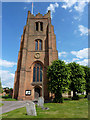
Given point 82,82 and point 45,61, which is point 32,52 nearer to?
point 45,61

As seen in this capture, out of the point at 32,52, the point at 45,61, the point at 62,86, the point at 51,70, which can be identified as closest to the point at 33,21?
the point at 32,52

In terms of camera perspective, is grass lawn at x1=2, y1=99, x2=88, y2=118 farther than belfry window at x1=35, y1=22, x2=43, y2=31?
No

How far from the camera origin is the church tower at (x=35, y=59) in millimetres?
24720

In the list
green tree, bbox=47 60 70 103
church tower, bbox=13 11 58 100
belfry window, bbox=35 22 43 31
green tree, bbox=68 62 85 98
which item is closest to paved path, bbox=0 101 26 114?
church tower, bbox=13 11 58 100

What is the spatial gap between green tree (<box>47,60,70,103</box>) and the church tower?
11.3 feet

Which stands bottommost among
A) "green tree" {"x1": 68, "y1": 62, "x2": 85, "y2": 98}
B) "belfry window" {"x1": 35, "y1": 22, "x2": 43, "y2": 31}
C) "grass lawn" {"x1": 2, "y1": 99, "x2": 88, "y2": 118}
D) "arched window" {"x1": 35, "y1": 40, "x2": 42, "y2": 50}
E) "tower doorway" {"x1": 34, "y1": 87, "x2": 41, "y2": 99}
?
"tower doorway" {"x1": 34, "y1": 87, "x2": 41, "y2": 99}

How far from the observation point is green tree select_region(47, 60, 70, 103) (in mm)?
18388

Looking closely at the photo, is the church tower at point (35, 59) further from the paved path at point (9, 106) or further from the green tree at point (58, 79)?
the paved path at point (9, 106)

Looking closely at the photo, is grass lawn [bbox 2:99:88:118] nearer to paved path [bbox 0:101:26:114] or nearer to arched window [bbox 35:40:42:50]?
paved path [bbox 0:101:26:114]

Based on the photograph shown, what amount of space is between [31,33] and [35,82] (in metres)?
16.4

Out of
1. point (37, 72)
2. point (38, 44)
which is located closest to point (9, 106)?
point (37, 72)

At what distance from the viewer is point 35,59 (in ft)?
91.6

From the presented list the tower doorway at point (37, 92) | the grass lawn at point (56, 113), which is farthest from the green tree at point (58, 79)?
the tower doorway at point (37, 92)

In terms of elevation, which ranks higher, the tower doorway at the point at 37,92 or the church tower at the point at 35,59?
the church tower at the point at 35,59
